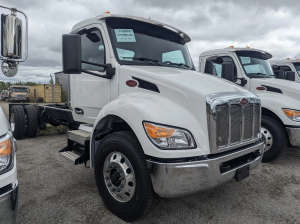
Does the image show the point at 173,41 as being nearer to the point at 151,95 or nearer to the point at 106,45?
the point at 106,45

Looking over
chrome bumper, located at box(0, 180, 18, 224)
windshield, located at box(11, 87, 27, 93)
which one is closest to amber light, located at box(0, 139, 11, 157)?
chrome bumper, located at box(0, 180, 18, 224)

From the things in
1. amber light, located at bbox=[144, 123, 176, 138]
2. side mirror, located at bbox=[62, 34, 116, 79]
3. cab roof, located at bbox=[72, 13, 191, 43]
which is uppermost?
cab roof, located at bbox=[72, 13, 191, 43]

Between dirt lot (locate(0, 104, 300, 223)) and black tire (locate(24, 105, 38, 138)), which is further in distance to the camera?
black tire (locate(24, 105, 38, 138))

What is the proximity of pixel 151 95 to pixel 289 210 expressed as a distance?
7.45 ft

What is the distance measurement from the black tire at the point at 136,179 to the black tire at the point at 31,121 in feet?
15.1

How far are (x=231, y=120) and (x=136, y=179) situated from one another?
1205mm

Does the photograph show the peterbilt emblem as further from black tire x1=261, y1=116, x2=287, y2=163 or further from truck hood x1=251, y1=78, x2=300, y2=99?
truck hood x1=251, y1=78, x2=300, y2=99

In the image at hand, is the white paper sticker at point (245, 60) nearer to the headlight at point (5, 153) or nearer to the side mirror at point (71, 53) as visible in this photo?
the side mirror at point (71, 53)

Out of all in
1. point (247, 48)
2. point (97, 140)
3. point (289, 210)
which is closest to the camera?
point (289, 210)

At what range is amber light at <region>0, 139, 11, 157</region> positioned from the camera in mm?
1710

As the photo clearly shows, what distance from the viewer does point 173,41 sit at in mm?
3943

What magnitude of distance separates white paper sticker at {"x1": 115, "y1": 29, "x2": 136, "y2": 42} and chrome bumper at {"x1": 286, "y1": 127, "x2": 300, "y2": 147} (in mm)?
3465

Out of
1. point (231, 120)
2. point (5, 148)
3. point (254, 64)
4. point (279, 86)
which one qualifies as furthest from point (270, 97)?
point (5, 148)

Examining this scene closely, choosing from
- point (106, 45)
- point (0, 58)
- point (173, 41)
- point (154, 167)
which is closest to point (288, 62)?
point (173, 41)
